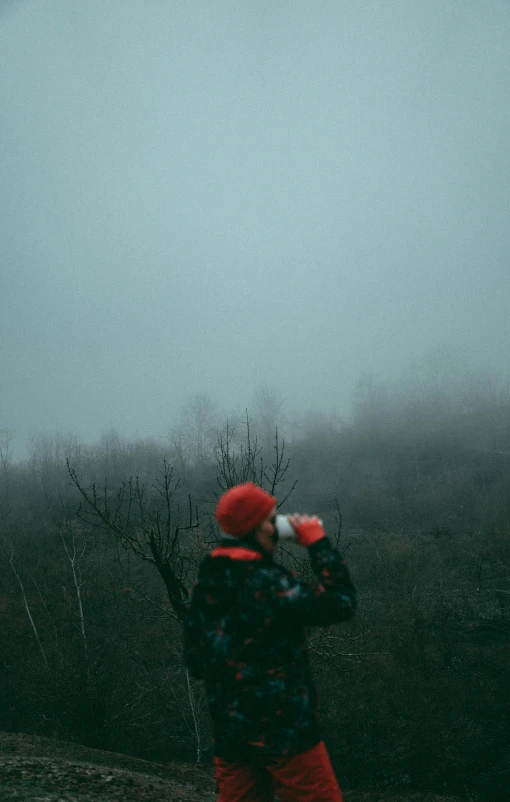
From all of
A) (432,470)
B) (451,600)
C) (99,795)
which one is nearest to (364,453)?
(432,470)

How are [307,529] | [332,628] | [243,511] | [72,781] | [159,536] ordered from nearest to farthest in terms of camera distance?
[243,511]
[307,529]
[159,536]
[72,781]
[332,628]

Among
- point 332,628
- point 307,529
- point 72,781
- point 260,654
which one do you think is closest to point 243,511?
point 307,529

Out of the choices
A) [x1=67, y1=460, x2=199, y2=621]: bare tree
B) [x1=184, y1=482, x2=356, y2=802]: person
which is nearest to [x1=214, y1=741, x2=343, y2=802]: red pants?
[x1=184, y1=482, x2=356, y2=802]: person

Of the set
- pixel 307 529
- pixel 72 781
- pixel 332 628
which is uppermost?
pixel 307 529

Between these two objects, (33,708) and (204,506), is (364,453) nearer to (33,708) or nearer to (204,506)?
(204,506)

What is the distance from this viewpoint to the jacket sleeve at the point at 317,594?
1927mm

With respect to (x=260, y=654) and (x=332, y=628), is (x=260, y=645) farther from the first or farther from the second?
(x=332, y=628)

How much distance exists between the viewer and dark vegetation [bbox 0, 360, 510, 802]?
12320 mm

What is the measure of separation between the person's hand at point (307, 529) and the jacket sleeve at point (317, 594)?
1.7 inches

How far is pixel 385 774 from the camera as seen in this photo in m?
12.7

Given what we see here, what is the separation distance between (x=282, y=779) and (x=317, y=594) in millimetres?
797

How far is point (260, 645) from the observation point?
196 cm

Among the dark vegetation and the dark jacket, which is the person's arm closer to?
the dark jacket

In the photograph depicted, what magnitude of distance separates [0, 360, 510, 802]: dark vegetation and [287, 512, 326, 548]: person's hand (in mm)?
2414
